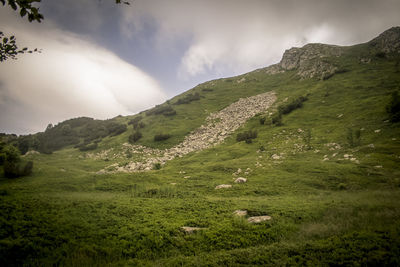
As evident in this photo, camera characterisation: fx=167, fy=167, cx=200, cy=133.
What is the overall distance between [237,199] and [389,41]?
94597 mm

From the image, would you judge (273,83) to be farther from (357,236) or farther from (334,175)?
(357,236)

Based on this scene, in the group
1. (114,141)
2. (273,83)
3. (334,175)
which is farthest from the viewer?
(273,83)

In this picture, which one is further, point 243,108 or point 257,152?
point 243,108

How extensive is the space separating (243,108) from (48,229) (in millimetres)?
55669

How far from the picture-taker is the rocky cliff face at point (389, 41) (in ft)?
198

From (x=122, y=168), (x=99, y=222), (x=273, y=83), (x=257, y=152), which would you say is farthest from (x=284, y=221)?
(x=273, y=83)

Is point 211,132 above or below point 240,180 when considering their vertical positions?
above

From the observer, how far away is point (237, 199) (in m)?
13.6

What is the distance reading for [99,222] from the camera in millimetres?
9828

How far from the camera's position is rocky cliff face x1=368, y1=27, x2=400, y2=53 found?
6047cm

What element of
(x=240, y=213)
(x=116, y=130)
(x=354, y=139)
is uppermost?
(x=116, y=130)

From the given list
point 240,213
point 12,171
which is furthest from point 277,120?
point 12,171

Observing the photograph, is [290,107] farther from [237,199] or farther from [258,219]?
[258,219]

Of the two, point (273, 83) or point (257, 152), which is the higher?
point (273, 83)
